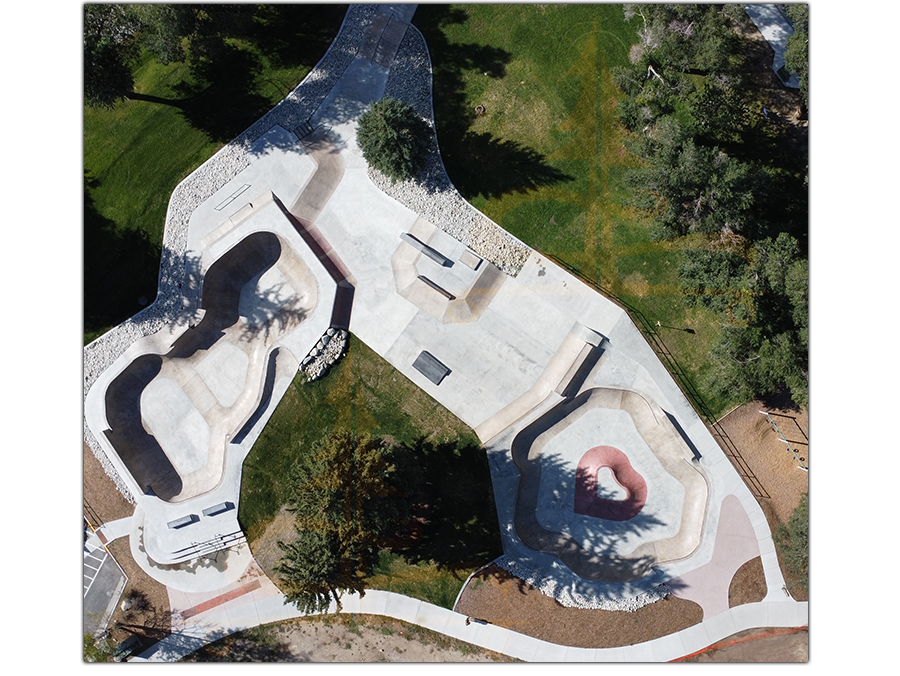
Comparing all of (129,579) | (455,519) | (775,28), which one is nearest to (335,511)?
(455,519)

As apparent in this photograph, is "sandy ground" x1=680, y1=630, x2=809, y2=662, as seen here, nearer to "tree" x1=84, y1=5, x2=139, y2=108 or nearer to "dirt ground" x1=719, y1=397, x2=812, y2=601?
"dirt ground" x1=719, y1=397, x2=812, y2=601

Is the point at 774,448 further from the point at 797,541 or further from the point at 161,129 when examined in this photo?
the point at 161,129

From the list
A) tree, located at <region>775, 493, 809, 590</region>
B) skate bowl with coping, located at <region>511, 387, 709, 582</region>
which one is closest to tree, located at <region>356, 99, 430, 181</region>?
skate bowl with coping, located at <region>511, 387, 709, 582</region>

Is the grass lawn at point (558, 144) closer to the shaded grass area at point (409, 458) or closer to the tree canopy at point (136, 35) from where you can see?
the tree canopy at point (136, 35)

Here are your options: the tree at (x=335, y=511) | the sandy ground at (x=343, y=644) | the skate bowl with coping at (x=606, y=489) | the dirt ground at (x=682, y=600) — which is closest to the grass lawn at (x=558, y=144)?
the dirt ground at (x=682, y=600)

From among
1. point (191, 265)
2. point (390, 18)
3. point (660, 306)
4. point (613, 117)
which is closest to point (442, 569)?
point (660, 306)

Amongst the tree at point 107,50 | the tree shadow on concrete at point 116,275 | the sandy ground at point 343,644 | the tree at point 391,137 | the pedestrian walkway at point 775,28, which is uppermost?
the pedestrian walkway at point 775,28
